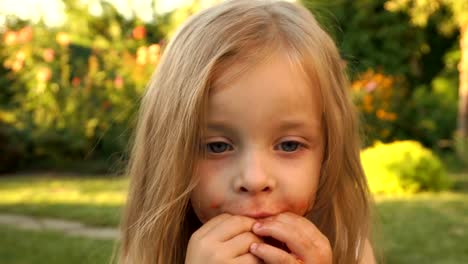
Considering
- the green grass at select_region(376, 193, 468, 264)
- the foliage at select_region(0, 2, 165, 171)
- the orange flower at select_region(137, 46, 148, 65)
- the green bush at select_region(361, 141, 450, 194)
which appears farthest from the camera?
the foliage at select_region(0, 2, 165, 171)

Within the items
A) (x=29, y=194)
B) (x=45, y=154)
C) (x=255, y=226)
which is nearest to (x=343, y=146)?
(x=255, y=226)

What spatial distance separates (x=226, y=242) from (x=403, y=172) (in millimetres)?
6914

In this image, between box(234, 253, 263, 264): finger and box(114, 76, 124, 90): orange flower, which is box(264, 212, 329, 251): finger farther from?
box(114, 76, 124, 90): orange flower

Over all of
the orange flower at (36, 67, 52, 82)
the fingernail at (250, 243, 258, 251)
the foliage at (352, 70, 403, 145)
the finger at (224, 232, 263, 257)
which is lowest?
the foliage at (352, 70, 403, 145)

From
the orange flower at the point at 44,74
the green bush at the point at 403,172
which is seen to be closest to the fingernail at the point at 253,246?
the green bush at the point at 403,172

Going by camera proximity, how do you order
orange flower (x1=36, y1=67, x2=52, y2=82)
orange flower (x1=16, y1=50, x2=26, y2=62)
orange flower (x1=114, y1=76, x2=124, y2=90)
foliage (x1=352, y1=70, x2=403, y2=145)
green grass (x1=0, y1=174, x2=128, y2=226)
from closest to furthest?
green grass (x1=0, y1=174, x2=128, y2=226)
foliage (x1=352, y1=70, x2=403, y2=145)
orange flower (x1=114, y1=76, x2=124, y2=90)
orange flower (x1=36, y1=67, x2=52, y2=82)
orange flower (x1=16, y1=50, x2=26, y2=62)

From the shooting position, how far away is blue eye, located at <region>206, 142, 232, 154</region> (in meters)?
1.51

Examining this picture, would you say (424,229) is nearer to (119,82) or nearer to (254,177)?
(254,177)

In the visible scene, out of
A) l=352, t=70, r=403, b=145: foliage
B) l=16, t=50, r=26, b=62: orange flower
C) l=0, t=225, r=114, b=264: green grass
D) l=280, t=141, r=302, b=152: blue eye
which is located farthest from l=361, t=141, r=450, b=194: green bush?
l=280, t=141, r=302, b=152: blue eye

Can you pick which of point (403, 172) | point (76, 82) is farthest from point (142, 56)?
point (403, 172)

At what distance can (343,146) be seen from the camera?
174 centimetres

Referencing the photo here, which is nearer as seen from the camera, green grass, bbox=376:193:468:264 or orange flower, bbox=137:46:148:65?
green grass, bbox=376:193:468:264

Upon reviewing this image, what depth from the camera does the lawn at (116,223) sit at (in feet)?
15.8

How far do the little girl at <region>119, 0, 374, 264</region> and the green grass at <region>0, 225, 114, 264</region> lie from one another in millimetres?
3312
